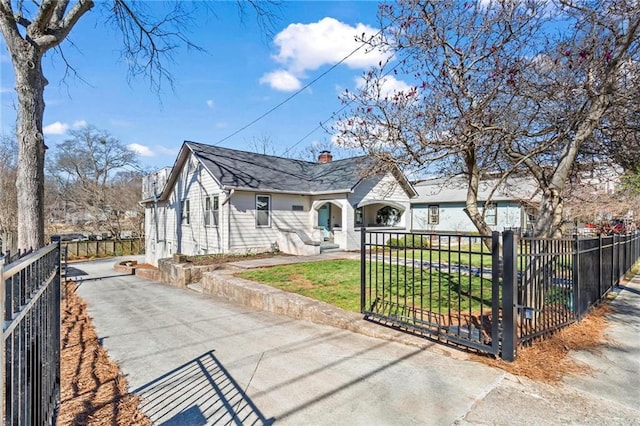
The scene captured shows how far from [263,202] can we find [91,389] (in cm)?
1229

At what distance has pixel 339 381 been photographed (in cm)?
365

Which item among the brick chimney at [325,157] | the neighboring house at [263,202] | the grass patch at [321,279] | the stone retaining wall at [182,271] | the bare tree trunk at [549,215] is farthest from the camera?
the brick chimney at [325,157]

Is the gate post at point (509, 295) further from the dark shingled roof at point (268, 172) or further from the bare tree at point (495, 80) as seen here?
the dark shingled roof at point (268, 172)

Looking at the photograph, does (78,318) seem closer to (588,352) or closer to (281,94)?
(588,352)

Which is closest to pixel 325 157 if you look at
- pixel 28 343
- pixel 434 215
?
pixel 434 215

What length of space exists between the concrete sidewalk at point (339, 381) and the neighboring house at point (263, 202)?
8952 millimetres

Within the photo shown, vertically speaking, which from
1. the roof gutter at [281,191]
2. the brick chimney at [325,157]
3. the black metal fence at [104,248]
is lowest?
the black metal fence at [104,248]

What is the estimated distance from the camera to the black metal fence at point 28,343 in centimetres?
170

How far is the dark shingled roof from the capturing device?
15273 mm

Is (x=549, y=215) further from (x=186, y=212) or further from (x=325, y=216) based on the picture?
(x=186, y=212)

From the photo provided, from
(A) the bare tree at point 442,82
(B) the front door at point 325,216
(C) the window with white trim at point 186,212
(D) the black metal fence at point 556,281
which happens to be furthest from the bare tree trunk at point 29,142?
(B) the front door at point 325,216

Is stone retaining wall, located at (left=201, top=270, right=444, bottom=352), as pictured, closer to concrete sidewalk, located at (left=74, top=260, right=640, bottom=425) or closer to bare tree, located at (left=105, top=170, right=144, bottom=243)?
concrete sidewalk, located at (left=74, top=260, right=640, bottom=425)

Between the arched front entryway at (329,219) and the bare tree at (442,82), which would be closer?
the bare tree at (442,82)

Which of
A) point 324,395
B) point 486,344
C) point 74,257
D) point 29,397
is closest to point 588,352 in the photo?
point 486,344
